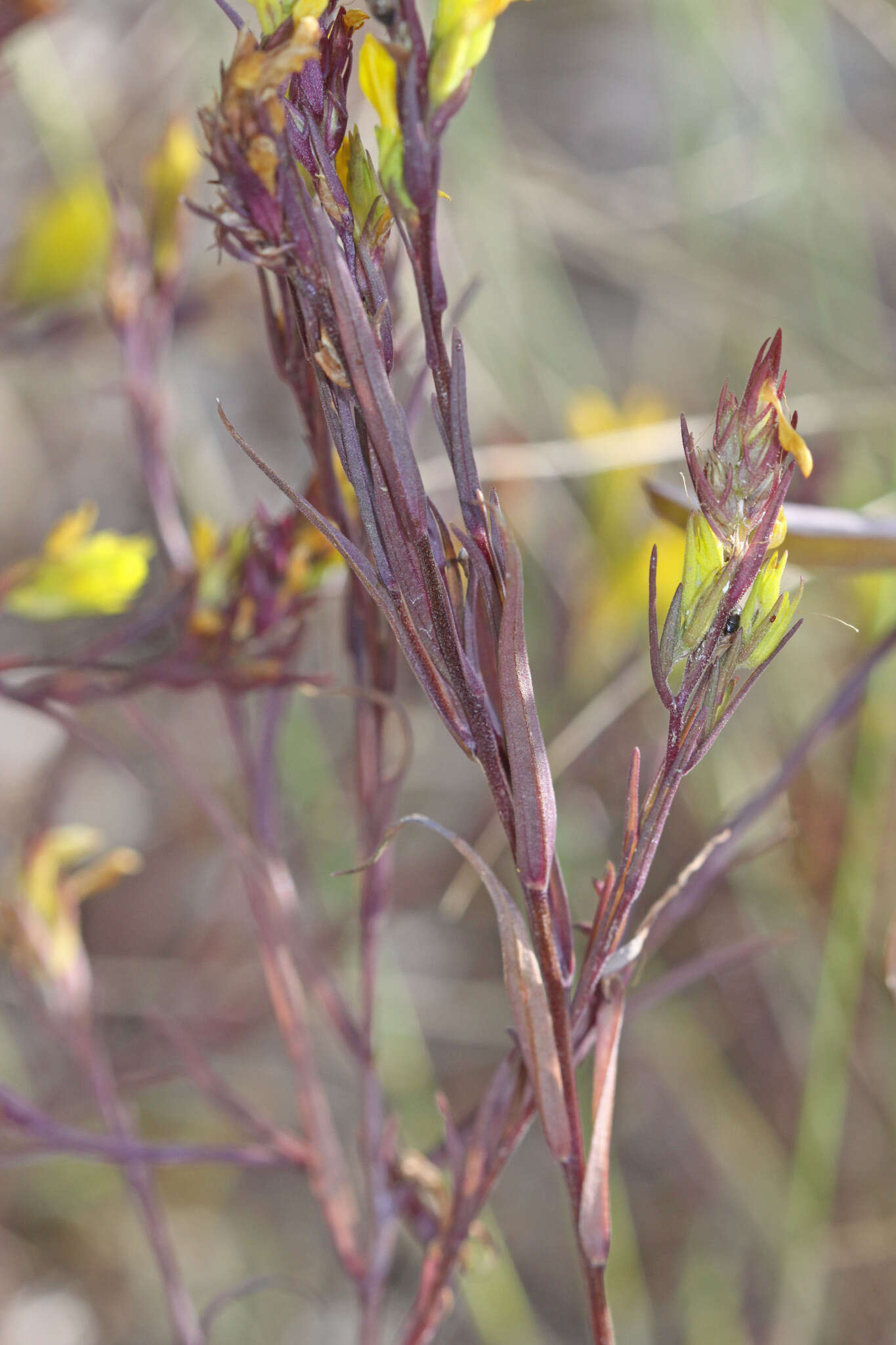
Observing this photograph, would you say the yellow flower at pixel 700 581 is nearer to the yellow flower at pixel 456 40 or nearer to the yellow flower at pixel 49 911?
the yellow flower at pixel 456 40

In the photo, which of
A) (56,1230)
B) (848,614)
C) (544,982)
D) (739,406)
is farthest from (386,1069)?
(739,406)

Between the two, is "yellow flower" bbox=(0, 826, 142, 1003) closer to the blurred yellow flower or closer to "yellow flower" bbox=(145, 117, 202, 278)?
"yellow flower" bbox=(145, 117, 202, 278)

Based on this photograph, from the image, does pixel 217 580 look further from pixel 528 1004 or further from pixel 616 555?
pixel 616 555

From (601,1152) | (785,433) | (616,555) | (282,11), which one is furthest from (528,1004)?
(616,555)

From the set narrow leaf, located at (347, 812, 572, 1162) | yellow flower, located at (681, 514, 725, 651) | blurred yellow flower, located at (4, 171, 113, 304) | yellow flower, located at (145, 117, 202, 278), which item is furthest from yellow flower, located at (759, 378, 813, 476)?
blurred yellow flower, located at (4, 171, 113, 304)

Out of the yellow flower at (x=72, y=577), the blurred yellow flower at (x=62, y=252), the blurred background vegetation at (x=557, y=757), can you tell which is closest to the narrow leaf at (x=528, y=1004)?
the yellow flower at (x=72, y=577)

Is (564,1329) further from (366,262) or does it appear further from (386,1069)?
(366,262)
